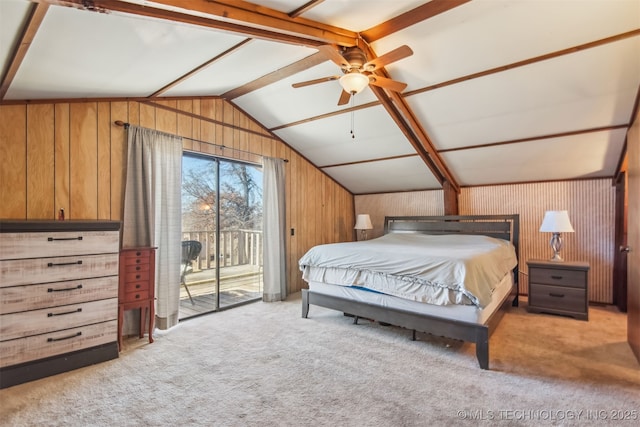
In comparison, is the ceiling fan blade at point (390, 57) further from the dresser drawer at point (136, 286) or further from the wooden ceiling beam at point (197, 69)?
the dresser drawer at point (136, 286)

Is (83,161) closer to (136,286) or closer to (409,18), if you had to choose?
(136,286)

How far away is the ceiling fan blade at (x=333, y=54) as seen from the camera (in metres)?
2.47

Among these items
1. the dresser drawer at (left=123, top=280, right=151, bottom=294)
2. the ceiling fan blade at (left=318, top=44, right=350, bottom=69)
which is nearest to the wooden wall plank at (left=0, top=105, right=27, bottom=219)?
the dresser drawer at (left=123, top=280, right=151, bottom=294)

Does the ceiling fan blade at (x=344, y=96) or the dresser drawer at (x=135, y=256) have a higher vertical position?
the ceiling fan blade at (x=344, y=96)

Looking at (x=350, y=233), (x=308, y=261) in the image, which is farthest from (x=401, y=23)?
(x=350, y=233)

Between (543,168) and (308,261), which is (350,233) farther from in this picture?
(543,168)

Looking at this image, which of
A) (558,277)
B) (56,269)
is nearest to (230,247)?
(56,269)

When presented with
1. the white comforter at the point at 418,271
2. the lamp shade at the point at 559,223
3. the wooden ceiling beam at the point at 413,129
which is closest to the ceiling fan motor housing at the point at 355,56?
the wooden ceiling beam at the point at 413,129

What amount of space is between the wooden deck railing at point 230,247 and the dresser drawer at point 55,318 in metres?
1.49

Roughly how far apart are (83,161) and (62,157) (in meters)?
0.16

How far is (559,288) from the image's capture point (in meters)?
3.98

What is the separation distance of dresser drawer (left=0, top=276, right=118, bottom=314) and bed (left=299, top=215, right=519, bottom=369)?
80.5 inches

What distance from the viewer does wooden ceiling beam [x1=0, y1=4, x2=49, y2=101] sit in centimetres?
166

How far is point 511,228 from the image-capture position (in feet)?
16.0
